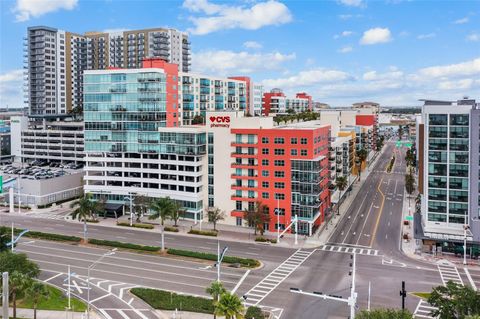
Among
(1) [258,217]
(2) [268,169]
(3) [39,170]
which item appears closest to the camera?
(1) [258,217]

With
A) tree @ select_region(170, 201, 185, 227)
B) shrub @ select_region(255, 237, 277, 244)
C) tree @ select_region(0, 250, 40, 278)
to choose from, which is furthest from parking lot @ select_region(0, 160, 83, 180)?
tree @ select_region(0, 250, 40, 278)

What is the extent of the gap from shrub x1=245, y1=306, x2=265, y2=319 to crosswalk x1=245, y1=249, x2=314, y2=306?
4710 millimetres

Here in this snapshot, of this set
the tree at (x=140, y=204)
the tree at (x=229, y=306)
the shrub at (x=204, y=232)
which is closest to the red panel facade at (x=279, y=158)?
the shrub at (x=204, y=232)

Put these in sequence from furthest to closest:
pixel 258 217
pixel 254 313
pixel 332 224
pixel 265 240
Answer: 1. pixel 332 224
2. pixel 258 217
3. pixel 265 240
4. pixel 254 313

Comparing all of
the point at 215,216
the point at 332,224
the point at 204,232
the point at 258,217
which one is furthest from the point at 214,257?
the point at 332,224

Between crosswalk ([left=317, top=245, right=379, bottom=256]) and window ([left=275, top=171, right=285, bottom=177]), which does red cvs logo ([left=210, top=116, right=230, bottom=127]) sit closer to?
window ([left=275, top=171, right=285, bottom=177])

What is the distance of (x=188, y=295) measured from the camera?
61969 mm

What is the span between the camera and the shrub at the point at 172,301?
189ft

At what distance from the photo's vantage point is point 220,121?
104188 mm

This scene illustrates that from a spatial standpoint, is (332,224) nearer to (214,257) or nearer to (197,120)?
(214,257)

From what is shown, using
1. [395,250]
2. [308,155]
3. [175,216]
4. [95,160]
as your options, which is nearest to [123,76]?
[95,160]

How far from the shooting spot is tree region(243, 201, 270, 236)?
9125 cm

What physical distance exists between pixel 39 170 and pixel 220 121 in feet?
276

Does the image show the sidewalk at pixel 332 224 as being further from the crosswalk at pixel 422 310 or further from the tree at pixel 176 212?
the crosswalk at pixel 422 310
